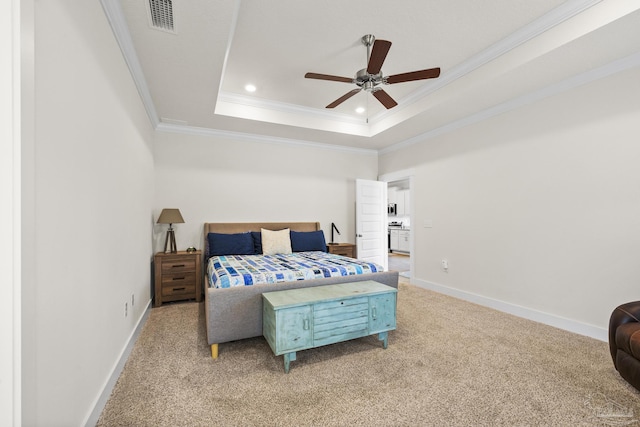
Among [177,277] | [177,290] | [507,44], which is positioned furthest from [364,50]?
[177,290]

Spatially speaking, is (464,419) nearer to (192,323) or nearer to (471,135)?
(192,323)

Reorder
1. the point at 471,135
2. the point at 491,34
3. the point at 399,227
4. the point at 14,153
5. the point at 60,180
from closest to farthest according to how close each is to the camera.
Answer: the point at 14,153 → the point at 60,180 → the point at 491,34 → the point at 471,135 → the point at 399,227

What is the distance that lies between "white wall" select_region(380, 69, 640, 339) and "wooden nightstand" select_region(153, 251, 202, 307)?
3709 millimetres

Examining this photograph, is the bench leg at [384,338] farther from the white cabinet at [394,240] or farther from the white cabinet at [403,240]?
the white cabinet at [394,240]

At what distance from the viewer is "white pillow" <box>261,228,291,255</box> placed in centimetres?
440

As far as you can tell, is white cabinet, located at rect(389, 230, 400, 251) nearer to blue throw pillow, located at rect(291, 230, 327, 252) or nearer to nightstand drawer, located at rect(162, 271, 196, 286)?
blue throw pillow, located at rect(291, 230, 327, 252)

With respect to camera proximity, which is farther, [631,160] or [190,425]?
Result: [631,160]

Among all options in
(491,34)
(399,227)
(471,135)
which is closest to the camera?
(491,34)

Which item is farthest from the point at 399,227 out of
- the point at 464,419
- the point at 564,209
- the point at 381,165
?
the point at 464,419

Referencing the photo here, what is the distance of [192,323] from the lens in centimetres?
320

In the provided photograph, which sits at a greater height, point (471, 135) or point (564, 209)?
point (471, 135)

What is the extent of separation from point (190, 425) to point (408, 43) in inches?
141

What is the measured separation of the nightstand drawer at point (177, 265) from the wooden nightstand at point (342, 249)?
2282mm

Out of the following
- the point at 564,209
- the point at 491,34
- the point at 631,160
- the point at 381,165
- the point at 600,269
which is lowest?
the point at 600,269
